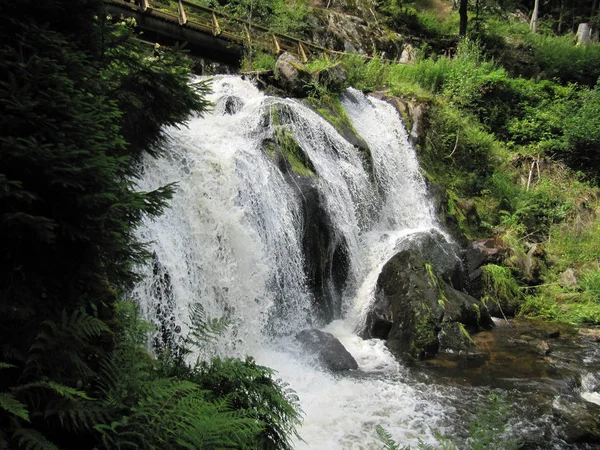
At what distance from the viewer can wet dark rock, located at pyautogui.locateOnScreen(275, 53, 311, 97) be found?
12078 millimetres

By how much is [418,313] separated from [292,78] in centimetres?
741

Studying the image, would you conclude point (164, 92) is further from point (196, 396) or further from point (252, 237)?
point (252, 237)

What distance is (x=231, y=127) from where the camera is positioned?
970 centimetres

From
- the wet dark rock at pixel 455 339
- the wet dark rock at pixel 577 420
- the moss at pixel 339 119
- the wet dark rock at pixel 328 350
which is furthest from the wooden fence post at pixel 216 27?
the wet dark rock at pixel 577 420

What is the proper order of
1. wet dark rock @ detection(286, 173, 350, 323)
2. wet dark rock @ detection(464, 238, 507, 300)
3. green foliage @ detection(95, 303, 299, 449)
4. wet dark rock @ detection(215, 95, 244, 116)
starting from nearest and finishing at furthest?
1. green foliage @ detection(95, 303, 299, 449)
2. wet dark rock @ detection(286, 173, 350, 323)
3. wet dark rock @ detection(215, 95, 244, 116)
4. wet dark rock @ detection(464, 238, 507, 300)

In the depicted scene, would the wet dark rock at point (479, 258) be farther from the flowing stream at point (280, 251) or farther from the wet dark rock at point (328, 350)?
the wet dark rock at point (328, 350)

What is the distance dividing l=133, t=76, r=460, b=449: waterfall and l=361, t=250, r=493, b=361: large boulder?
39 cm

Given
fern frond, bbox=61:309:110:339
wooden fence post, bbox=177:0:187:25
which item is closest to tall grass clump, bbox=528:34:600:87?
wooden fence post, bbox=177:0:187:25

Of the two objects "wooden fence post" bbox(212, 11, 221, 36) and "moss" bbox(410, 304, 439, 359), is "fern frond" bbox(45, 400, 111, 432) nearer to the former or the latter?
"moss" bbox(410, 304, 439, 359)

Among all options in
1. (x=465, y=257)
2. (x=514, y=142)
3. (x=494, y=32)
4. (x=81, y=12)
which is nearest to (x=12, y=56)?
(x=81, y=12)

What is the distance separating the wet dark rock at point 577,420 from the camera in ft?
16.9

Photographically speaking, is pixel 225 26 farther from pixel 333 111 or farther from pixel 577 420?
pixel 577 420

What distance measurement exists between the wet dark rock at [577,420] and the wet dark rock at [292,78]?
9.41 metres

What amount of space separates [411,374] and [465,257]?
5.55 metres
